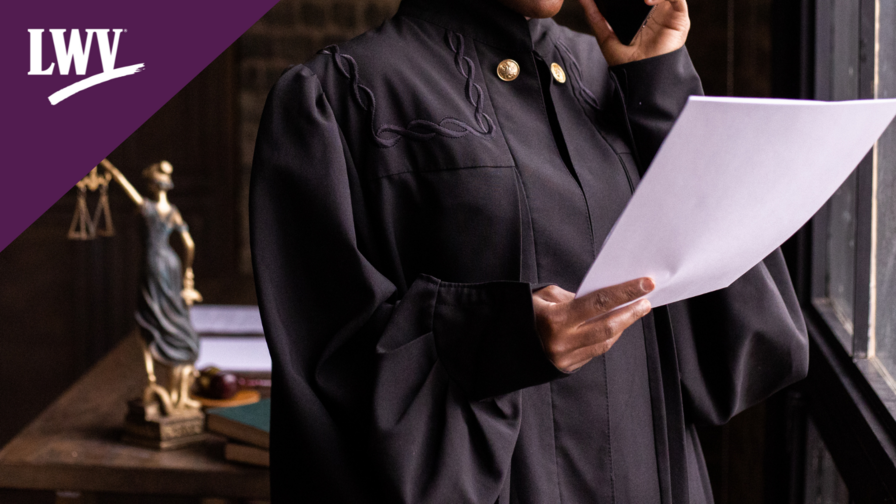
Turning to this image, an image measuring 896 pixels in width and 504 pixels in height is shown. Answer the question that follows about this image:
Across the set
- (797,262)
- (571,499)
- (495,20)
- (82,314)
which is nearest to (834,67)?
(797,262)

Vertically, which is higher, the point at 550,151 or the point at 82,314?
the point at 550,151

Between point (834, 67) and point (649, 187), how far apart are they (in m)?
1.20

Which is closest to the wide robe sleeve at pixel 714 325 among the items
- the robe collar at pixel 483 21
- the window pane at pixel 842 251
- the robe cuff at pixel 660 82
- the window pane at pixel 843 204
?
the robe cuff at pixel 660 82

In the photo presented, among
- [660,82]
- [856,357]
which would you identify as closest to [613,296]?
[660,82]

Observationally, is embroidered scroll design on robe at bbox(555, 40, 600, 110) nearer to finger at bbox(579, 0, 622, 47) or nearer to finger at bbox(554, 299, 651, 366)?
finger at bbox(579, 0, 622, 47)

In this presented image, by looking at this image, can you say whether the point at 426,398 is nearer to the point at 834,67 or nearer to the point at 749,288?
the point at 749,288

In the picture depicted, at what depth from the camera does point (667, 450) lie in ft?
3.28

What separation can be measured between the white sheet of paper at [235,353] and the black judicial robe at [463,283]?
109cm

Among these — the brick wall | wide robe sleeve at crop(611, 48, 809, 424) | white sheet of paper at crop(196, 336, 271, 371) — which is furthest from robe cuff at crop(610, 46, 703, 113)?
the brick wall

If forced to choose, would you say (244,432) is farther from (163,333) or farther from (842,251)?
(842,251)

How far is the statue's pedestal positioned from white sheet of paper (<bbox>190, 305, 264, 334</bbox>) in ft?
2.35

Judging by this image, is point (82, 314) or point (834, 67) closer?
point (834, 67)

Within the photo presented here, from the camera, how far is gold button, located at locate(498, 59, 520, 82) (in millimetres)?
988

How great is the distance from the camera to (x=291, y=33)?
3.59m
